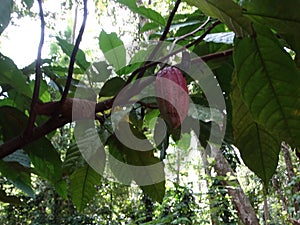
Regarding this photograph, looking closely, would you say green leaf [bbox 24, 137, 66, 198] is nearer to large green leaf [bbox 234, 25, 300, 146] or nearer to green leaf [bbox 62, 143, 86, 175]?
green leaf [bbox 62, 143, 86, 175]

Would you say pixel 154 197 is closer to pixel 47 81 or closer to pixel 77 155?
pixel 77 155

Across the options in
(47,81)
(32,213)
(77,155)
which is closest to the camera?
(77,155)

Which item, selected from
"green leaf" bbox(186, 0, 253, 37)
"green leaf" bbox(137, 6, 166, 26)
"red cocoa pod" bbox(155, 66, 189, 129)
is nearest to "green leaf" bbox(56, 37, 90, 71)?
"green leaf" bbox(137, 6, 166, 26)

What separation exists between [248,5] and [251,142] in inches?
6.6

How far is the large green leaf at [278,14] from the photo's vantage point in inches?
10.3

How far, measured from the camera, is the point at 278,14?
10.7 inches

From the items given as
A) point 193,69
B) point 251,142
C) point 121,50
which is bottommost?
point 251,142

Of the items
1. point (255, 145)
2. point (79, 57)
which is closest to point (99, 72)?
point (79, 57)

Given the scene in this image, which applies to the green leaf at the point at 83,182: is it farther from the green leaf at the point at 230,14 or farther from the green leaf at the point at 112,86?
the green leaf at the point at 230,14

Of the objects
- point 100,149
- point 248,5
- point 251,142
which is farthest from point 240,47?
point 100,149

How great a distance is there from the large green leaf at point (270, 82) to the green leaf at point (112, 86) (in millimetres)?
206

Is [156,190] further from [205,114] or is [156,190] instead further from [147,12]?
[147,12]

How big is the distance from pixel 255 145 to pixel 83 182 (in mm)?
274

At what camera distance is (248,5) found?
0.28m
